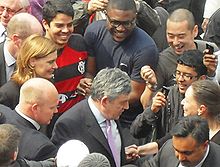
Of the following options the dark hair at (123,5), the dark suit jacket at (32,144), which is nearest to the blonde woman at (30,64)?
the dark suit jacket at (32,144)

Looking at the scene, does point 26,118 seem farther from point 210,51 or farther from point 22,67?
point 210,51

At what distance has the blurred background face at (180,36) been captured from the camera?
256 inches

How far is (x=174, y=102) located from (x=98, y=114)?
833mm

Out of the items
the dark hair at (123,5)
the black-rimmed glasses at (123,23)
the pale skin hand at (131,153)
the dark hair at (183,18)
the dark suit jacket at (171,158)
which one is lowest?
the pale skin hand at (131,153)

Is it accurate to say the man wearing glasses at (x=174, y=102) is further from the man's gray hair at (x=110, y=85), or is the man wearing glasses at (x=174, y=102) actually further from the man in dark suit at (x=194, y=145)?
the man in dark suit at (x=194, y=145)

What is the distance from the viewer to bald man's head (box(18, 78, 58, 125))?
514 cm

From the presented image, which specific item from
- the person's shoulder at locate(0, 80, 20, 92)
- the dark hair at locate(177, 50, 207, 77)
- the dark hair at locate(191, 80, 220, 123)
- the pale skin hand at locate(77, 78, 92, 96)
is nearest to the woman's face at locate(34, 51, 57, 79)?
the person's shoulder at locate(0, 80, 20, 92)

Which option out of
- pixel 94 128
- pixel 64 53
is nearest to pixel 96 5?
pixel 64 53

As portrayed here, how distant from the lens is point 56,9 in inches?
245

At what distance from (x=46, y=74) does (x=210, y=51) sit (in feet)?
4.69

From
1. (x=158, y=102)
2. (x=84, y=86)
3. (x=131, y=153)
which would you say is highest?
(x=158, y=102)

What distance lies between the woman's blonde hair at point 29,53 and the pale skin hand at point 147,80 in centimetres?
79

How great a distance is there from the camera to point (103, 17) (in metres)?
7.16

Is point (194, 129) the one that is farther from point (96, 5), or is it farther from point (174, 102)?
point (96, 5)
